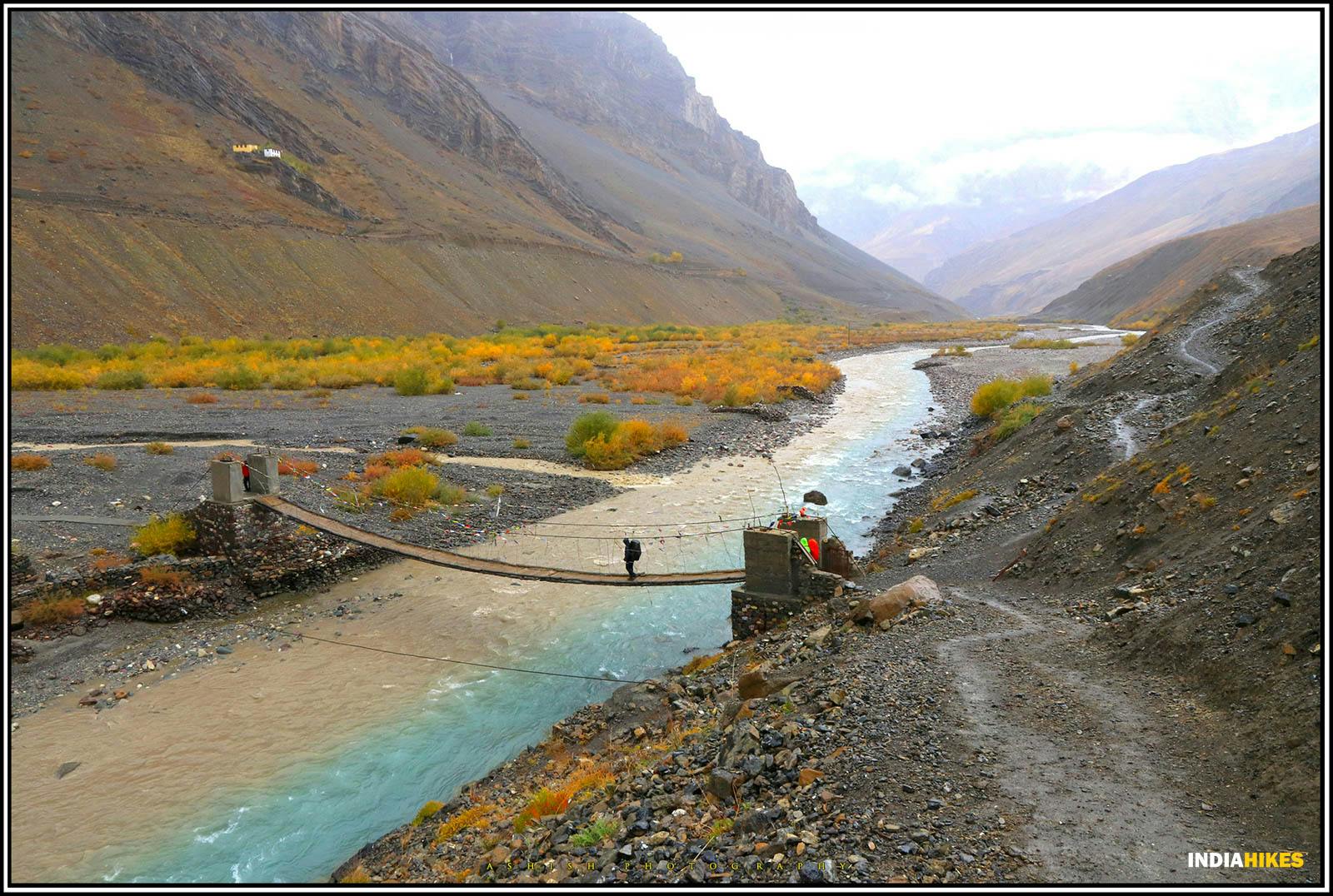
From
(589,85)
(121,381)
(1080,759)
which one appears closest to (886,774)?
(1080,759)

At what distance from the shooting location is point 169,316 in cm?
4678

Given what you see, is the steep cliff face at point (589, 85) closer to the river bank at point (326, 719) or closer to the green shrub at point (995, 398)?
the green shrub at point (995, 398)

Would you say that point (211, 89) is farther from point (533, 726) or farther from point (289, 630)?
point (533, 726)

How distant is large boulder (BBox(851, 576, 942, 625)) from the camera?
32.2 feet

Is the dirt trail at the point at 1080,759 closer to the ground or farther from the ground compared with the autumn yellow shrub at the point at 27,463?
closer to the ground

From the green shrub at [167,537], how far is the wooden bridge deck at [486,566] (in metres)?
1.67

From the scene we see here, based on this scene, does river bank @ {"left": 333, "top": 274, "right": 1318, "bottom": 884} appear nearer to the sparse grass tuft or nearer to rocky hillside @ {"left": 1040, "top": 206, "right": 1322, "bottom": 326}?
the sparse grass tuft

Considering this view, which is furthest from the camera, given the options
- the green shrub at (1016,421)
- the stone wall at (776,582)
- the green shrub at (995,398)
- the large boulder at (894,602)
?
the green shrub at (995,398)

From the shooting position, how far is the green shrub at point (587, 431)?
25.4 meters

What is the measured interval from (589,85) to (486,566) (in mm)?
184062

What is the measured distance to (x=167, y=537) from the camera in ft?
51.5

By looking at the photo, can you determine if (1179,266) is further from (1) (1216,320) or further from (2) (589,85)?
(2) (589,85)

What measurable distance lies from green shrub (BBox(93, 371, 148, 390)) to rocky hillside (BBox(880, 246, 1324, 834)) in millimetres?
34385

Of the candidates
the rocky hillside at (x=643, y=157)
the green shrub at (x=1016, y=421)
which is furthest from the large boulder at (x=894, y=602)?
the rocky hillside at (x=643, y=157)
